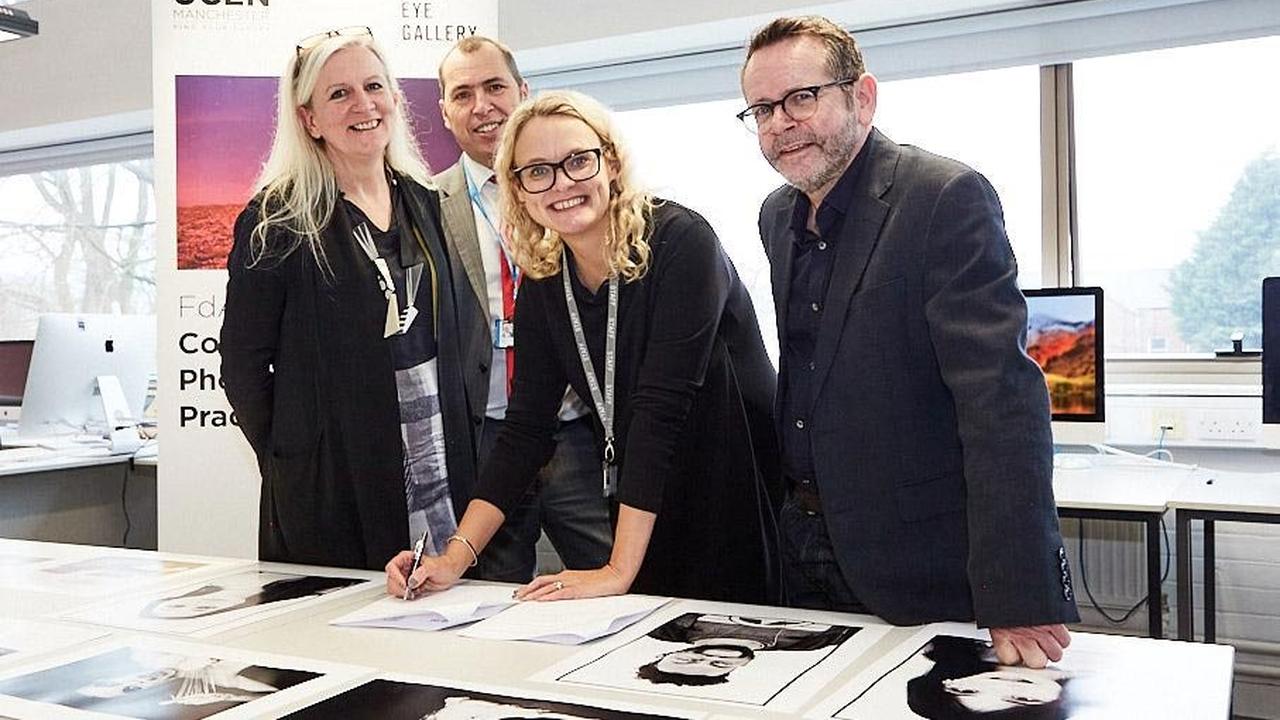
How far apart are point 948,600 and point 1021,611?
8.7 inches

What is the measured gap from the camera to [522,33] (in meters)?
4.25

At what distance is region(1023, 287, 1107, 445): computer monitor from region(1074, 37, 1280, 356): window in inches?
19.1

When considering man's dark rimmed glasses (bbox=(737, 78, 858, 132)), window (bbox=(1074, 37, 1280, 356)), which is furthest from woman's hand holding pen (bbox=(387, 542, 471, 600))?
window (bbox=(1074, 37, 1280, 356))

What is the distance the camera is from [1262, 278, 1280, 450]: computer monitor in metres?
3.10

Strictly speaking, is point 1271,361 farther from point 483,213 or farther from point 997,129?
point 483,213

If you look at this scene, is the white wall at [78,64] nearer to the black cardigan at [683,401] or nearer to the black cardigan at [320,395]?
the black cardigan at [320,395]

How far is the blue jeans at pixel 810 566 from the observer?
172 centimetres

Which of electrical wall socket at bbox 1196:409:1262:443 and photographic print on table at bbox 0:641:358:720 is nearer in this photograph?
photographic print on table at bbox 0:641:358:720

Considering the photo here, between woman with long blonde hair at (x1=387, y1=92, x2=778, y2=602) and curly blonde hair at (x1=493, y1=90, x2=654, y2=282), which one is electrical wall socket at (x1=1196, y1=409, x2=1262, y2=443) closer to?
woman with long blonde hair at (x1=387, y1=92, x2=778, y2=602)

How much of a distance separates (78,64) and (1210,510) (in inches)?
193

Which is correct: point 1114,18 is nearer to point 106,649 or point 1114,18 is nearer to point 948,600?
point 948,600

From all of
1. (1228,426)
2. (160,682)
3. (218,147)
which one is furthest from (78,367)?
(1228,426)

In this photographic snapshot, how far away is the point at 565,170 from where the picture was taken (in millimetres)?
1794

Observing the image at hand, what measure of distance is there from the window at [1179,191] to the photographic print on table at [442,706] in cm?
307
